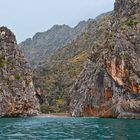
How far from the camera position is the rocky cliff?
15362cm

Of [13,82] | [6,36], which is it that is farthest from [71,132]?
[6,36]

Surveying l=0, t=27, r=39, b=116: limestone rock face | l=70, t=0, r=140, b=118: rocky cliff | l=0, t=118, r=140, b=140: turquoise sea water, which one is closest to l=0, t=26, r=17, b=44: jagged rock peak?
l=0, t=27, r=39, b=116: limestone rock face

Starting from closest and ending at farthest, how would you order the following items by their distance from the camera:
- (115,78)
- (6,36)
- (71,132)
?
(71,132), (115,78), (6,36)

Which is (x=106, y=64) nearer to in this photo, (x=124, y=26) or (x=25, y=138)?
(x=124, y=26)

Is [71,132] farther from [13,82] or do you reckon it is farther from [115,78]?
[13,82]

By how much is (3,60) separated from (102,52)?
157ft

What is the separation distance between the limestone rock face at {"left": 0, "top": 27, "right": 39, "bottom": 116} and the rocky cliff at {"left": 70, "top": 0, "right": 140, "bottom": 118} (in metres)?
23.6

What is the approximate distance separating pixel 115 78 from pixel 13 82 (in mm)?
48029

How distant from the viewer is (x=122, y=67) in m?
159

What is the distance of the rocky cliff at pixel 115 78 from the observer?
6048 inches

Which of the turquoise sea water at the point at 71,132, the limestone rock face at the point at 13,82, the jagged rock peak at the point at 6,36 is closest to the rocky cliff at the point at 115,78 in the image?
the limestone rock face at the point at 13,82

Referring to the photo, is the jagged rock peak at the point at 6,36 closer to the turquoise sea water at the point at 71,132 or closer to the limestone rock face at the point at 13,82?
the limestone rock face at the point at 13,82

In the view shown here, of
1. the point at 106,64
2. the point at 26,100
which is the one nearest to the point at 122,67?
the point at 106,64

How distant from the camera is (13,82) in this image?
17262 cm
